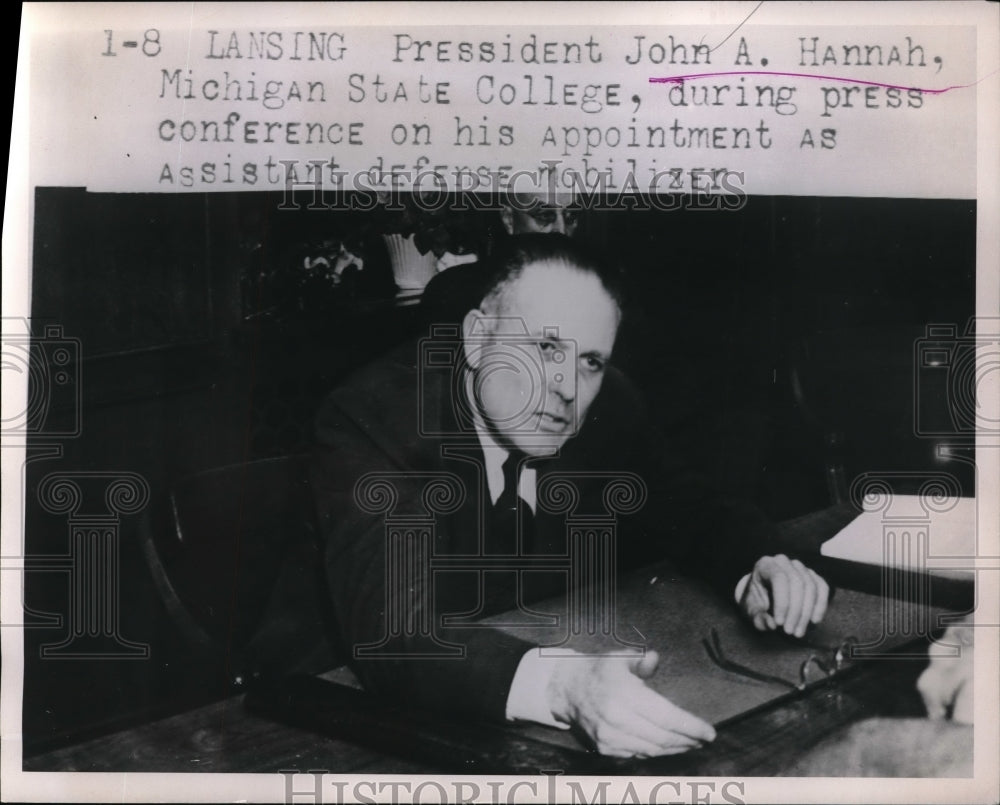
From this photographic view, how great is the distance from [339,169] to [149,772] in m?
1.77

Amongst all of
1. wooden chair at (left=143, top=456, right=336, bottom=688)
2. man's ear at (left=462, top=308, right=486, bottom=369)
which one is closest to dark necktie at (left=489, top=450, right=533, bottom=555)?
man's ear at (left=462, top=308, right=486, bottom=369)

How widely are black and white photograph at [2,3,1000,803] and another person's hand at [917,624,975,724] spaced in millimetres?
10

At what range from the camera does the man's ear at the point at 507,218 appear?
8.45 ft

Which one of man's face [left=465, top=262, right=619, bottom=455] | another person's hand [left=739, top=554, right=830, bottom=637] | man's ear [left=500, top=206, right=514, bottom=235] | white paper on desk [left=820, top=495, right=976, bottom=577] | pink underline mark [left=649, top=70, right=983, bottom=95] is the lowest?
another person's hand [left=739, top=554, right=830, bottom=637]

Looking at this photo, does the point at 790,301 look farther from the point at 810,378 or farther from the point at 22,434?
the point at 22,434

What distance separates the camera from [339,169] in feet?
8.44

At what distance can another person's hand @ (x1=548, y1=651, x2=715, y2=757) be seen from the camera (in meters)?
2.53

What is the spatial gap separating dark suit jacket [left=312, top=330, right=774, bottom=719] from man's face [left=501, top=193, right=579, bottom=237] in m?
0.43

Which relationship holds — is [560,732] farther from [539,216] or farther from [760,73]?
[760,73]

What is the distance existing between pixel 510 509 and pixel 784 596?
81 cm

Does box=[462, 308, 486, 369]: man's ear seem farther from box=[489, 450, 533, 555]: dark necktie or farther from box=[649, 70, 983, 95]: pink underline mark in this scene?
box=[649, 70, 983, 95]: pink underline mark

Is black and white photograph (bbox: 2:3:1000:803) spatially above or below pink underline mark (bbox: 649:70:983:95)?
below

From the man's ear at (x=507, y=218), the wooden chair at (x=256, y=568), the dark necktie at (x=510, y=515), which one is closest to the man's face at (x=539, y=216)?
the man's ear at (x=507, y=218)

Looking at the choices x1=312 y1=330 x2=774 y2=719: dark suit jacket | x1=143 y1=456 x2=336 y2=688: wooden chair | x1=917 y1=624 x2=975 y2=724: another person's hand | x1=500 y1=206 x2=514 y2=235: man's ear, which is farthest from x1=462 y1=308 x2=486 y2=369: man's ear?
x1=917 y1=624 x2=975 y2=724: another person's hand
